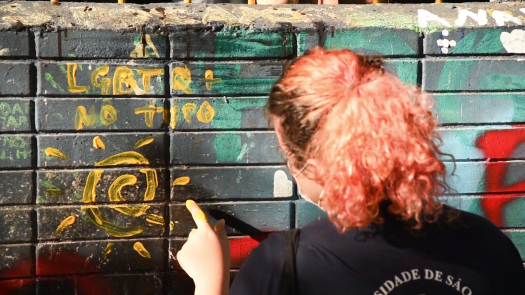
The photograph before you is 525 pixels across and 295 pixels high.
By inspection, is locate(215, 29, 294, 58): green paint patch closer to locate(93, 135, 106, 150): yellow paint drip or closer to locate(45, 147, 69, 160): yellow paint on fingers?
locate(93, 135, 106, 150): yellow paint drip

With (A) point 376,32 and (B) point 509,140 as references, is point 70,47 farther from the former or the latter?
(B) point 509,140

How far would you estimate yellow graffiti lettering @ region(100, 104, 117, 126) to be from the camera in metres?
3.32

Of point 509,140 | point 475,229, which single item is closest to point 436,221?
point 475,229

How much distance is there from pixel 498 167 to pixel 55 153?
2.59 m

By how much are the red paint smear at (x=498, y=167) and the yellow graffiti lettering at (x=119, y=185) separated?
6.71 ft

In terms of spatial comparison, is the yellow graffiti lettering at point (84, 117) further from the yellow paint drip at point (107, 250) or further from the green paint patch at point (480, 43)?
the green paint patch at point (480, 43)

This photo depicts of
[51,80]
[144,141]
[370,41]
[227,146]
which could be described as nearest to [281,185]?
[227,146]

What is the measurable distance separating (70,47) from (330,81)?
2.03 meters

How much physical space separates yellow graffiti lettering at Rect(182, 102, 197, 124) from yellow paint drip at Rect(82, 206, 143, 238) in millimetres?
688

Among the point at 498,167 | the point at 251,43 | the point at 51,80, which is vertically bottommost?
the point at 498,167

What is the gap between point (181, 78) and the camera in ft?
11.0

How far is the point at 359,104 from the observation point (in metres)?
1.65

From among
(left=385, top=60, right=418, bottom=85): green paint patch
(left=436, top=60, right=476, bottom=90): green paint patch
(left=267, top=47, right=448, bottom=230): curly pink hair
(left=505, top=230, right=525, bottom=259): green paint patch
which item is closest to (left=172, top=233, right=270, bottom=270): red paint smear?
(left=385, top=60, right=418, bottom=85): green paint patch

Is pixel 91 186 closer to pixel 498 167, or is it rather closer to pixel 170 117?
pixel 170 117
